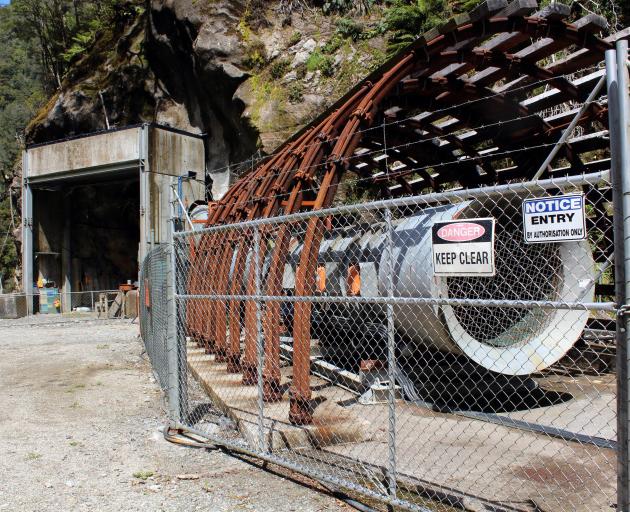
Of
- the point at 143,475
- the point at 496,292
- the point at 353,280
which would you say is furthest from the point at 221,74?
the point at 143,475

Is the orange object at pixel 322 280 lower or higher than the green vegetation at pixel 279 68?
lower

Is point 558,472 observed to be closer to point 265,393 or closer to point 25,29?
point 265,393

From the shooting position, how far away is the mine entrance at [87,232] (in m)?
29.5

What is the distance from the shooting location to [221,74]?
25219mm

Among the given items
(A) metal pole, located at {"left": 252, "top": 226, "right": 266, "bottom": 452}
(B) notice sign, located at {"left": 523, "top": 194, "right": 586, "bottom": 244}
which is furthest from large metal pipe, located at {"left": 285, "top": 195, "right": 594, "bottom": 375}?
(B) notice sign, located at {"left": 523, "top": 194, "right": 586, "bottom": 244}

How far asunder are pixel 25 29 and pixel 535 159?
4888cm

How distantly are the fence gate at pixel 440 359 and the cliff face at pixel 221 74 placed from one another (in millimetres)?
15195

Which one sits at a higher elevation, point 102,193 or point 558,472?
point 102,193

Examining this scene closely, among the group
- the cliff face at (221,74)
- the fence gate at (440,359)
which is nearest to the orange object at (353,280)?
the fence gate at (440,359)

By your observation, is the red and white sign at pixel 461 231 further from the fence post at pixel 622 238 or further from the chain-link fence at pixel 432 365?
the fence post at pixel 622 238

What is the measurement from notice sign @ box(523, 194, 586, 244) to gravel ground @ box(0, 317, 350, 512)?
2483 mm

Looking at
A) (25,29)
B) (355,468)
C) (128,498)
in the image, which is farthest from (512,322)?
(25,29)

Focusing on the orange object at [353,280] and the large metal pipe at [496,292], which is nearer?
the large metal pipe at [496,292]

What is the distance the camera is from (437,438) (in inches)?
231
